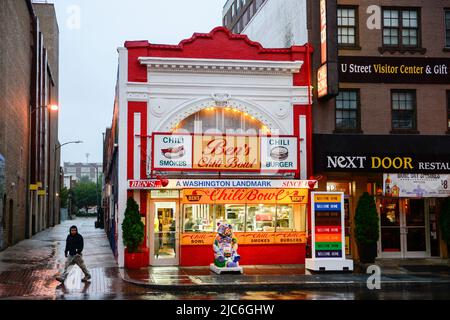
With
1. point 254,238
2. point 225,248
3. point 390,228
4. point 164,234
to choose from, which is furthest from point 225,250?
point 390,228

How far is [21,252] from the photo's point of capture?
1156 inches

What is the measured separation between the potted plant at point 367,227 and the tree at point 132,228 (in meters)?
8.03

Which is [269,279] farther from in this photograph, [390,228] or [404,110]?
[404,110]

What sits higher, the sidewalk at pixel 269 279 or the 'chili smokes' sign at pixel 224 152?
the 'chili smokes' sign at pixel 224 152

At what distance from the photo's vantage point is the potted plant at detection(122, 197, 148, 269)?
70.6ft

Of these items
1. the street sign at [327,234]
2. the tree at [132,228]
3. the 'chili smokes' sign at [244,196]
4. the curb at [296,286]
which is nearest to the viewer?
the curb at [296,286]

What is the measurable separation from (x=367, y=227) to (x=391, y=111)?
4.90 metres

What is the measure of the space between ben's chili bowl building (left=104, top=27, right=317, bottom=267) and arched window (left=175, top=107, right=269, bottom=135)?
0.04 metres

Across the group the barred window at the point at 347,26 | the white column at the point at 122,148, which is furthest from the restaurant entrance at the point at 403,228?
the white column at the point at 122,148

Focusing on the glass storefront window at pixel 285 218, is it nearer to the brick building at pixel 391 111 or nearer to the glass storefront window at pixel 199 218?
the brick building at pixel 391 111

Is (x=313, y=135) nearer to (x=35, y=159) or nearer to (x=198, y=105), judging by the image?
(x=198, y=105)

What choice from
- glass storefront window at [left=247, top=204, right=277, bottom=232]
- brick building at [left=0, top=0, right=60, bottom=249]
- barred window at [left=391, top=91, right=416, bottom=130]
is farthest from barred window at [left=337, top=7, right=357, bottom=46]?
brick building at [left=0, top=0, right=60, bottom=249]

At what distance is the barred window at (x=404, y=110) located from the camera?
81.3 feet

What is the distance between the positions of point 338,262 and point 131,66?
10312 millimetres
